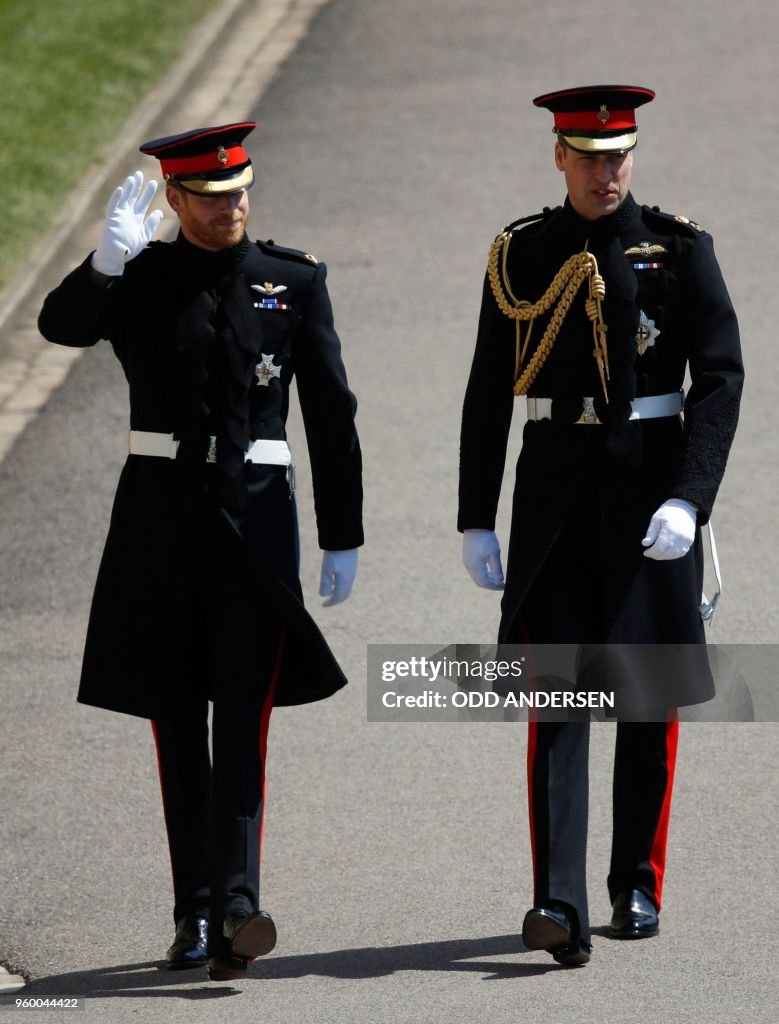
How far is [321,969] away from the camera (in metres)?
5.05

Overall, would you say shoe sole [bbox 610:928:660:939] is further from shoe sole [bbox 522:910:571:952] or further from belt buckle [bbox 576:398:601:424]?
belt buckle [bbox 576:398:601:424]

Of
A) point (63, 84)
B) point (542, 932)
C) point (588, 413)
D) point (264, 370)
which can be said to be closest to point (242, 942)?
point (542, 932)

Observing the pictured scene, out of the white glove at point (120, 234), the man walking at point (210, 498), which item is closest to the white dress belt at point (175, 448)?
the man walking at point (210, 498)

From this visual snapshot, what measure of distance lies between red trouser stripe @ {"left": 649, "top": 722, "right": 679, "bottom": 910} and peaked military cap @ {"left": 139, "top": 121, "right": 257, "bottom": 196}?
1.74 meters

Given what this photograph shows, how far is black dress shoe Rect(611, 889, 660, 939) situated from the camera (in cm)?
511

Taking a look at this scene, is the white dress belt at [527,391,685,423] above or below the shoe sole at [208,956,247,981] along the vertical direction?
above

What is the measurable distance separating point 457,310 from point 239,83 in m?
3.53

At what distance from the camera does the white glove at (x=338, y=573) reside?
5.15 m

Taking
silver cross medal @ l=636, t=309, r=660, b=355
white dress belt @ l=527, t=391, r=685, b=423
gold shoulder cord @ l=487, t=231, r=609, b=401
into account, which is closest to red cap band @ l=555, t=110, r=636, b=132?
gold shoulder cord @ l=487, t=231, r=609, b=401

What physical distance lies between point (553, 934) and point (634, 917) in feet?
1.17

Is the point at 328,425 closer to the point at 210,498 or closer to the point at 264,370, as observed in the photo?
the point at 264,370

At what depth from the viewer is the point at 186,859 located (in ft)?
16.8

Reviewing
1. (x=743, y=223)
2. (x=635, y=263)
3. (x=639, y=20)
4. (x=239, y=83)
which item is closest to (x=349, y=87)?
(x=239, y=83)

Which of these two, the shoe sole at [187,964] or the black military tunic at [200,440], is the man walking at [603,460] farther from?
the shoe sole at [187,964]
